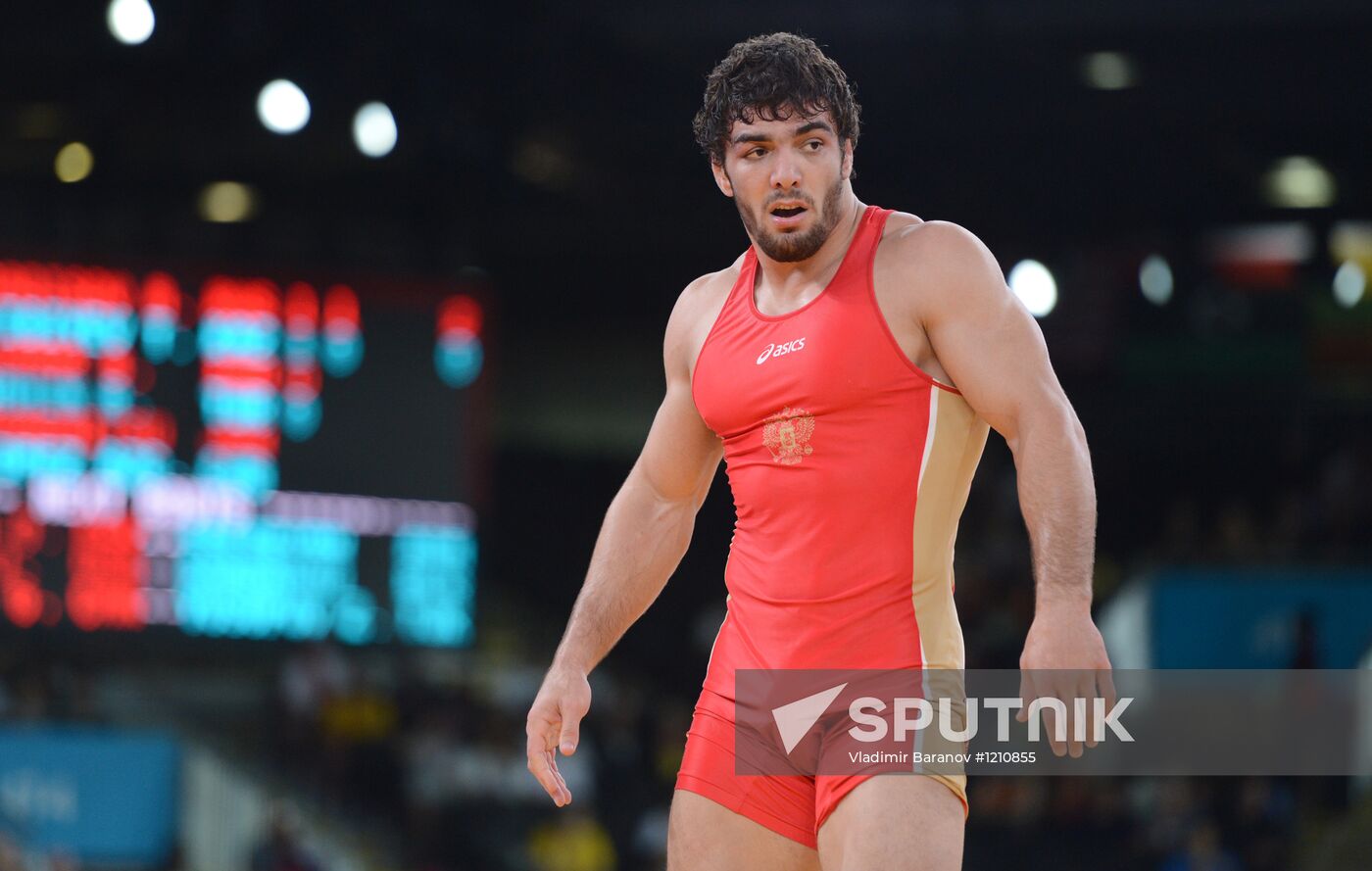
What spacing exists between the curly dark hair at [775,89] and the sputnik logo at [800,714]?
1.04m

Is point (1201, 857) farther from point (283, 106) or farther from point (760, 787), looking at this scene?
point (760, 787)

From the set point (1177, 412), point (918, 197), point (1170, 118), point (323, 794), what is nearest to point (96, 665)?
point (323, 794)

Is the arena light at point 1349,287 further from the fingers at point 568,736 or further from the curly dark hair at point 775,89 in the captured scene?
the fingers at point 568,736

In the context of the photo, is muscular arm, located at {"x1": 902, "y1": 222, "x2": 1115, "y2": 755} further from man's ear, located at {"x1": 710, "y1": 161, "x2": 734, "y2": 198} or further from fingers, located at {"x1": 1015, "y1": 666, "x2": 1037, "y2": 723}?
man's ear, located at {"x1": 710, "y1": 161, "x2": 734, "y2": 198}

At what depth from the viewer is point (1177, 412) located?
16766mm

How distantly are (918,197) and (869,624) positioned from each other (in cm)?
1152

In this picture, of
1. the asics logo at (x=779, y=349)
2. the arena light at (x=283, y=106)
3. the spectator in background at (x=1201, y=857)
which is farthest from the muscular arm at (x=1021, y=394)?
the arena light at (x=283, y=106)

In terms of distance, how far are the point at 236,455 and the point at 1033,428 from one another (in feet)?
29.6

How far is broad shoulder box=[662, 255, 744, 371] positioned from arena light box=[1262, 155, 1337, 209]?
11.3 metres

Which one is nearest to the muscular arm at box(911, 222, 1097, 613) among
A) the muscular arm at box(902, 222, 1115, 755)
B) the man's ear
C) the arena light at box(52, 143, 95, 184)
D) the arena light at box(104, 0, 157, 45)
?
the muscular arm at box(902, 222, 1115, 755)

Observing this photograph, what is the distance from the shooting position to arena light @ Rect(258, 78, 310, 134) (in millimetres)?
11734

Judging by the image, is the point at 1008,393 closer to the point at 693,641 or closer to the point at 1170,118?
the point at 1170,118

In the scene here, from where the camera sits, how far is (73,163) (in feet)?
51.0

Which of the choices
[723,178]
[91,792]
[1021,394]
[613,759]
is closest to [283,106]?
[91,792]
